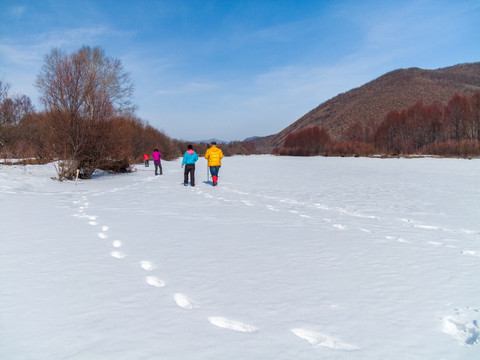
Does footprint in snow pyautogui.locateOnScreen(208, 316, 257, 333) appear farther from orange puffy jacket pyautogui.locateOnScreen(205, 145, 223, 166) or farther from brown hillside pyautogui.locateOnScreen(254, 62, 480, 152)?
brown hillside pyautogui.locateOnScreen(254, 62, 480, 152)

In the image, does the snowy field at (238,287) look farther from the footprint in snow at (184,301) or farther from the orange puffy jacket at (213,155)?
the orange puffy jacket at (213,155)

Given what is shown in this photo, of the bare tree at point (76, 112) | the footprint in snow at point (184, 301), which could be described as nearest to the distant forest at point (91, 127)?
the bare tree at point (76, 112)

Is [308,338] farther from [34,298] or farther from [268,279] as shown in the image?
[34,298]

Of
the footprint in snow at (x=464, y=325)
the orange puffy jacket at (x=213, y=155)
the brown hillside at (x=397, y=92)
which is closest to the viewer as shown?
the footprint in snow at (x=464, y=325)

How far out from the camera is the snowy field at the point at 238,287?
7.83 ft

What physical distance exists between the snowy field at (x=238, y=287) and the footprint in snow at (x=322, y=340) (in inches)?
0.5

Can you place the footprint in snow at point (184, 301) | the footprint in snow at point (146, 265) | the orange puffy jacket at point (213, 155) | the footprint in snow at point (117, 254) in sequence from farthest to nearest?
the orange puffy jacket at point (213, 155) < the footprint in snow at point (117, 254) < the footprint in snow at point (146, 265) < the footprint in snow at point (184, 301)

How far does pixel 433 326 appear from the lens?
2650mm

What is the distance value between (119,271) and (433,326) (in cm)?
326

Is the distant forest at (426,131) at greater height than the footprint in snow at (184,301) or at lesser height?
greater

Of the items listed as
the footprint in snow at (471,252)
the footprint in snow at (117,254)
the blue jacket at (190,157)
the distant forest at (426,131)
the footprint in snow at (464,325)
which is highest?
the distant forest at (426,131)

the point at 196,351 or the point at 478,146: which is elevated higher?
the point at 478,146

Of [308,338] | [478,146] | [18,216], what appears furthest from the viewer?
[478,146]

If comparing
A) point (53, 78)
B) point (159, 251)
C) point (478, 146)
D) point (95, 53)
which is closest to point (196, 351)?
point (159, 251)
